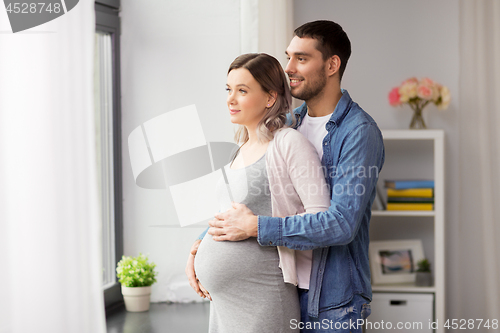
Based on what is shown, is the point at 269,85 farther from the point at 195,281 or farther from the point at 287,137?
the point at 195,281

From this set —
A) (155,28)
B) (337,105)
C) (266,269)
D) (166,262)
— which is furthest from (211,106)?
(266,269)

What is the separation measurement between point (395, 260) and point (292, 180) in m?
1.65

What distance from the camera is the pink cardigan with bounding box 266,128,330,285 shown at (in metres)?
1.16

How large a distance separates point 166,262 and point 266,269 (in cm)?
142

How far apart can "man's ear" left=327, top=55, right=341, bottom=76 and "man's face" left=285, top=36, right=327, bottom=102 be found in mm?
20

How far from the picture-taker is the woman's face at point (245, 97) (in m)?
1.22

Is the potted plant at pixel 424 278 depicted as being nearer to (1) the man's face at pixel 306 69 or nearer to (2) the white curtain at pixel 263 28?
(2) the white curtain at pixel 263 28

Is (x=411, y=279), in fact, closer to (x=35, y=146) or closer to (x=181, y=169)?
(x=181, y=169)

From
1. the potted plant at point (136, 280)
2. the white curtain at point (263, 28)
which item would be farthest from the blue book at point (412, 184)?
the potted plant at point (136, 280)

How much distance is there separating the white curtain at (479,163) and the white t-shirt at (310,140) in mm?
1632

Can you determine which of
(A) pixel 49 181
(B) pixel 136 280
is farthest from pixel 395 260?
(A) pixel 49 181

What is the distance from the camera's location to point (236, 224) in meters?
1.18

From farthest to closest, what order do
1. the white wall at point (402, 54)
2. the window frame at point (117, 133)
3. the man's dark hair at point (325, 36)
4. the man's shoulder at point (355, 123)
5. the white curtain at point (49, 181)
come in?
1. the white wall at point (402, 54)
2. the window frame at point (117, 133)
3. the man's dark hair at point (325, 36)
4. the man's shoulder at point (355, 123)
5. the white curtain at point (49, 181)

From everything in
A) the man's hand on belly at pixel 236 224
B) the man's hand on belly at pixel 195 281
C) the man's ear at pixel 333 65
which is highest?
the man's ear at pixel 333 65
